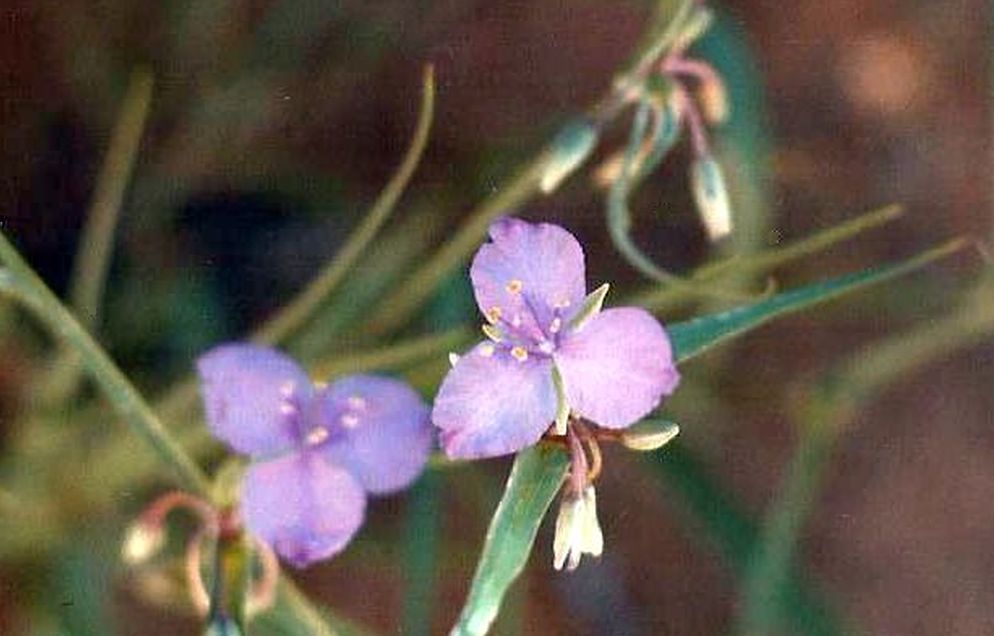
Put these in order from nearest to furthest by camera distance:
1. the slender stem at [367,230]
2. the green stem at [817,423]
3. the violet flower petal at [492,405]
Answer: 1. the violet flower petal at [492,405]
2. the slender stem at [367,230]
3. the green stem at [817,423]

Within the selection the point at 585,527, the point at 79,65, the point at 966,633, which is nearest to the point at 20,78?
the point at 79,65

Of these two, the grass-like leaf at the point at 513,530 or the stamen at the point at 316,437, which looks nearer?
the grass-like leaf at the point at 513,530

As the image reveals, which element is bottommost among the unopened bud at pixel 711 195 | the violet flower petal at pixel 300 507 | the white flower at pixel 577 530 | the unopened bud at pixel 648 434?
the violet flower petal at pixel 300 507

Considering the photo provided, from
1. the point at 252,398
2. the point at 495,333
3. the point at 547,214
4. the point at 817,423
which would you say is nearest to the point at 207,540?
the point at 252,398

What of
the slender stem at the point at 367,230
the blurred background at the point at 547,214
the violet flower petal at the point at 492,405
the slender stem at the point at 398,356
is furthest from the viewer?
the blurred background at the point at 547,214

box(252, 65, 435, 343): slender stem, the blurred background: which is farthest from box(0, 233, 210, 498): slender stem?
the blurred background

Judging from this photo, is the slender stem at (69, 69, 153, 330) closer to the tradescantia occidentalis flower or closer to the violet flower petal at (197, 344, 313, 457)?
the violet flower petal at (197, 344, 313, 457)

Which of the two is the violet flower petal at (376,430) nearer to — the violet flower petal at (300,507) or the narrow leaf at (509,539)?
the violet flower petal at (300,507)

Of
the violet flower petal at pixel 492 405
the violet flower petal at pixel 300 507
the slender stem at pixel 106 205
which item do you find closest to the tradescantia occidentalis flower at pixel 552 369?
the violet flower petal at pixel 492 405

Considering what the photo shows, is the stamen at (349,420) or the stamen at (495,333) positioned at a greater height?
the stamen at (495,333)
